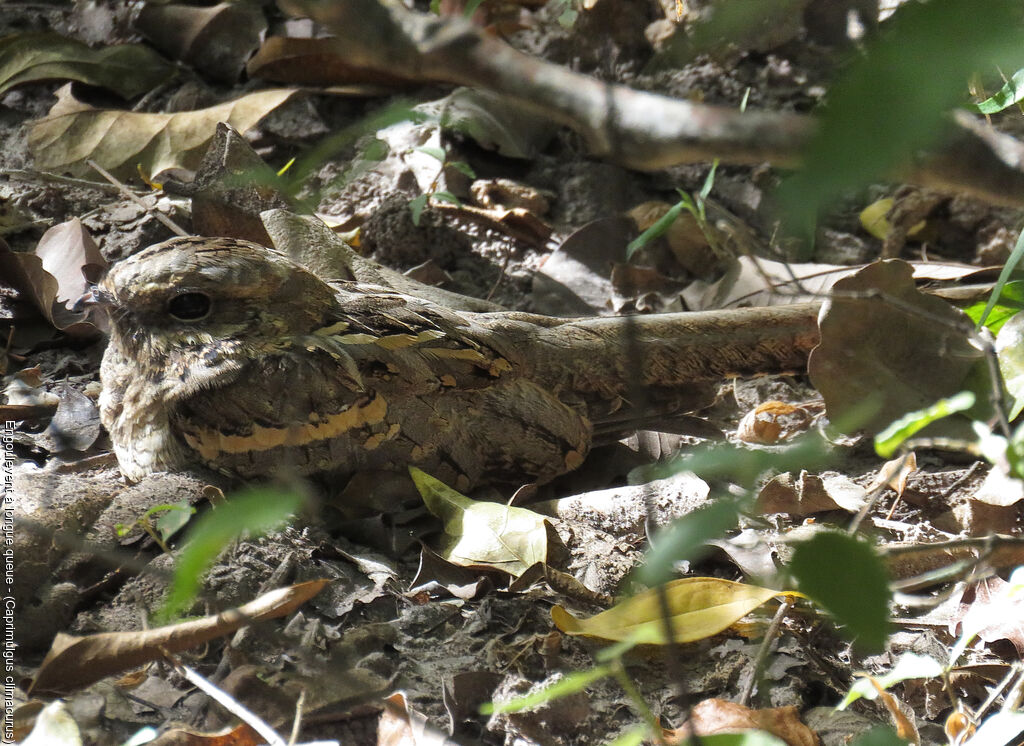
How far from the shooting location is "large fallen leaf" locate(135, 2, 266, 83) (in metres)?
4.25

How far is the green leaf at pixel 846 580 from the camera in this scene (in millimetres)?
818

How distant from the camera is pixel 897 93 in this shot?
1.71 feet

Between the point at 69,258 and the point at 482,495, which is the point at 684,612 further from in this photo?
the point at 69,258

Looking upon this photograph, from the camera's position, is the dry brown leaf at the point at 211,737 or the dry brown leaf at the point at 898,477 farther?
the dry brown leaf at the point at 898,477

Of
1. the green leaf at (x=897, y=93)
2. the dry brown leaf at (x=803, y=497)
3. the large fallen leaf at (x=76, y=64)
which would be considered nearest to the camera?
the green leaf at (x=897, y=93)

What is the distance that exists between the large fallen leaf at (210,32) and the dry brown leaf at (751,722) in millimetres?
3684

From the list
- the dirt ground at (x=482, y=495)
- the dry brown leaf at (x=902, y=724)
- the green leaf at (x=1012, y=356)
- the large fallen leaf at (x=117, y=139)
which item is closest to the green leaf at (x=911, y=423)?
the dirt ground at (x=482, y=495)

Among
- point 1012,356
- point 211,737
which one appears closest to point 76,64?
point 211,737

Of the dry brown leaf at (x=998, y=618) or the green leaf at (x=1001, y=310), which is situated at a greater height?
the green leaf at (x=1001, y=310)

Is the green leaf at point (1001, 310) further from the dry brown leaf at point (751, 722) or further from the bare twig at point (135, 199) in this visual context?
the bare twig at point (135, 199)

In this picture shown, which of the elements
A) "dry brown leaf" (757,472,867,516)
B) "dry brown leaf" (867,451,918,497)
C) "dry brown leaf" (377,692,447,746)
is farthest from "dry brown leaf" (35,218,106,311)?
"dry brown leaf" (867,451,918,497)

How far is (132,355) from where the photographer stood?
2.60m

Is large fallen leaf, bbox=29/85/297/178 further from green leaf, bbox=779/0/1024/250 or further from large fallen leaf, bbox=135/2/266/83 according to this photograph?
green leaf, bbox=779/0/1024/250

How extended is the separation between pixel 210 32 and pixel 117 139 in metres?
0.84
